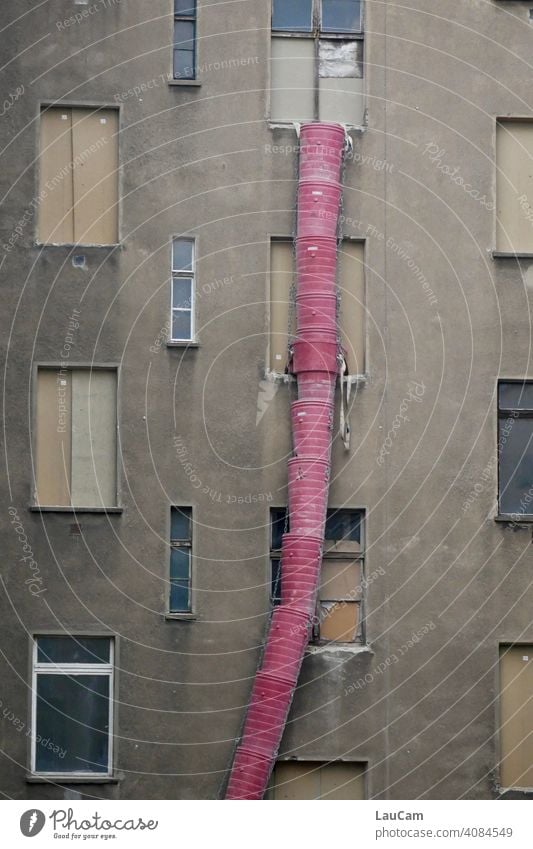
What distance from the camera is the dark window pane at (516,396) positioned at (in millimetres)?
22750

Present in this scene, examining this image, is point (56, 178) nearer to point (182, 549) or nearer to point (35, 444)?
point (35, 444)

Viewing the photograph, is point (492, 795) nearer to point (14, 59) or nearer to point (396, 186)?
point (396, 186)

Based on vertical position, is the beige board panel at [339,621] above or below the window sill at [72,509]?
below

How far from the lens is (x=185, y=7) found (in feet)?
75.4

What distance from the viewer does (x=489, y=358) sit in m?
22.8

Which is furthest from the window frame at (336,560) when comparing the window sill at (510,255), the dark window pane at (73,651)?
the window sill at (510,255)

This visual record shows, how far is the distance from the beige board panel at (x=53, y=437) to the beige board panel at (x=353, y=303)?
3152 mm

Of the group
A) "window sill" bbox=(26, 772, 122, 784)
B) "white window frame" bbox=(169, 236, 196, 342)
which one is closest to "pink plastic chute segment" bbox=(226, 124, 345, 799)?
"white window frame" bbox=(169, 236, 196, 342)

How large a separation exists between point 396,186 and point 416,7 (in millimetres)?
2082

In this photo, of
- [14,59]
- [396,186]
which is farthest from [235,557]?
[14,59]

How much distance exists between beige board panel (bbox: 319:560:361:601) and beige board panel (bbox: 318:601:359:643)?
0.09 m

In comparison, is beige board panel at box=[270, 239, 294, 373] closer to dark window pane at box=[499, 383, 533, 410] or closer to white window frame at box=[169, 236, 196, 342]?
white window frame at box=[169, 236, 196, 342]

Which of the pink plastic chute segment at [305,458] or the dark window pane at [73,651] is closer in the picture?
the pink plastic chute segment at [305,458]

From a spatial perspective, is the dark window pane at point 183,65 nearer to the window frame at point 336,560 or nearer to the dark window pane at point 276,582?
the window frame at point 336,560
